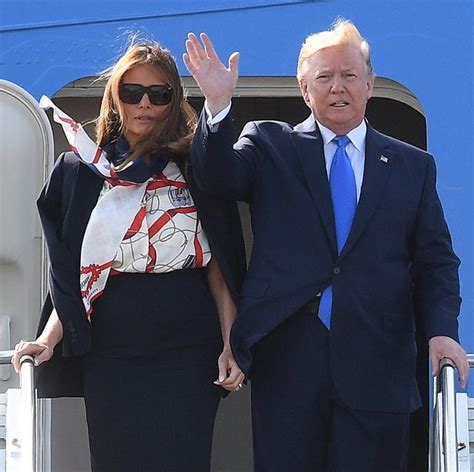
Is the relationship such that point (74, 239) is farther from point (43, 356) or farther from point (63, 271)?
point (43, 356)

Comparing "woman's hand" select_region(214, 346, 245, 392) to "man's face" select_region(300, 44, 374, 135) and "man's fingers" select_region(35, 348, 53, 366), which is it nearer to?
"man's fingers" select_region(35, 348, 53, 366)

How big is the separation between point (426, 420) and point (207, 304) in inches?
64.6

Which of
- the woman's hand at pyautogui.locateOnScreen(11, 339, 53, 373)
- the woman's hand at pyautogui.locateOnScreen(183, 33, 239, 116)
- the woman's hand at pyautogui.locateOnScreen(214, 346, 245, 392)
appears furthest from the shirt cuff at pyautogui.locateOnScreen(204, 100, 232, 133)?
the woman's hand at pyautogui.locateOnScreen(11, 339, 53, 373)

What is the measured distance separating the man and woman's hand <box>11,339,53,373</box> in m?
0.49

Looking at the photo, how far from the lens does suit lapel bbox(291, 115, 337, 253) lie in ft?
9.40

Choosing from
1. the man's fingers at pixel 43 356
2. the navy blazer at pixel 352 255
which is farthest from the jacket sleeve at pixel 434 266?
the man's fingers at pixel 43 356

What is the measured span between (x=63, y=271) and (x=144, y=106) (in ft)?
1.52


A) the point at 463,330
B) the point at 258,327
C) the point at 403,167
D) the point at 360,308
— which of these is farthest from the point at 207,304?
the point at 463,330

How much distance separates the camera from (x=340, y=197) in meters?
2.90

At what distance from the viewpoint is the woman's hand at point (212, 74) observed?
275 centimetres

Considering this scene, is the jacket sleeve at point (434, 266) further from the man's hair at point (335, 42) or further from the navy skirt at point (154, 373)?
the navy skirt at point (154, 373)

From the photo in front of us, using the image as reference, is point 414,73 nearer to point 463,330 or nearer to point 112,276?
point 463,330

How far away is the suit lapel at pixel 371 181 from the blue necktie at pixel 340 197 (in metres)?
0.03

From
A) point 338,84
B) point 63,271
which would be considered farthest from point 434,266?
point 63,271
